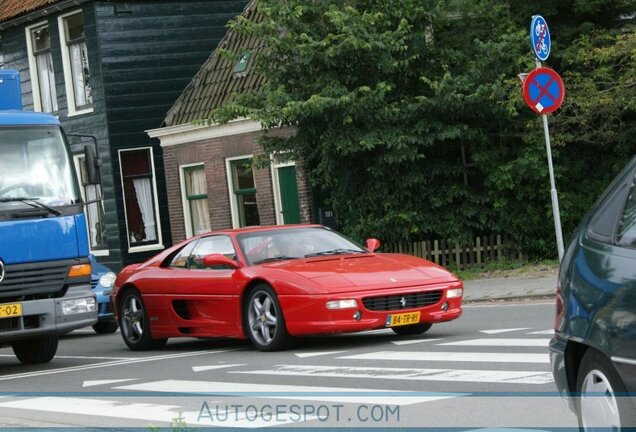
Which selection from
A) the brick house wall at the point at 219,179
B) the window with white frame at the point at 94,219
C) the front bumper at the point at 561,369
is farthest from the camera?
the window with white frame at the point at 94,219

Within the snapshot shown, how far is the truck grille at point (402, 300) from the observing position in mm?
12992

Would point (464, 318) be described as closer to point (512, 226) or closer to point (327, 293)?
point (327, 293)

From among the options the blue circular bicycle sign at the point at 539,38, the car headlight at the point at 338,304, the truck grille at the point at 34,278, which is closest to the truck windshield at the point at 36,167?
the truck grille at the point at 34,278

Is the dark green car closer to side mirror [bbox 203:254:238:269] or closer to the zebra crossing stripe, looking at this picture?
the zebra crossing stripe

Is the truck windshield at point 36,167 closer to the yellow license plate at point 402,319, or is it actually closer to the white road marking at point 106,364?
the white road marking at point 106,364

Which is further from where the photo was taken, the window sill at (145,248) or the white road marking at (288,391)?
the window sill at (145,248)

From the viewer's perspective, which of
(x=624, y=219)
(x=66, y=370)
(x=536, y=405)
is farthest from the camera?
(x=66, y=370)

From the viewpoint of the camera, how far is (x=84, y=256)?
1432cm

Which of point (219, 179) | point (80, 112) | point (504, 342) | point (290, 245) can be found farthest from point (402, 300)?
point (80, 112)

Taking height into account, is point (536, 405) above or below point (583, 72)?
below

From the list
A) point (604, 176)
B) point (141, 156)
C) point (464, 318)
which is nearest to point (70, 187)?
point (464, 318)

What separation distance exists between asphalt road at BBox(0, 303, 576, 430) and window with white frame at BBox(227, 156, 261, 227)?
14.0 metres

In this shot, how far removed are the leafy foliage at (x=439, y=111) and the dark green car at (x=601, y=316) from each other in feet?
54.6

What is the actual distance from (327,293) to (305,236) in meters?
1.96
